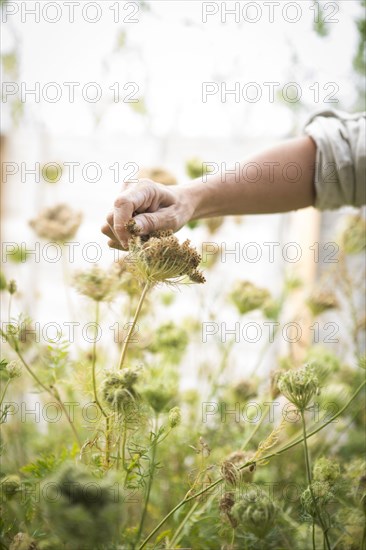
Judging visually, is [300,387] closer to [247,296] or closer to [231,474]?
[231,474]

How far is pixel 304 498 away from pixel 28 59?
0.87 m

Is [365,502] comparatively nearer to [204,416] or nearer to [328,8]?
[204,416]

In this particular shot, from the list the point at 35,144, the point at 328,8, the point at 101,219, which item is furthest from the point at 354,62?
the point at 35,144

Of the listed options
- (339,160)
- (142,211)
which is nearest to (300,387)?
(142,211)

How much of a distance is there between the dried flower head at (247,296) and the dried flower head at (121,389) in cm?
33

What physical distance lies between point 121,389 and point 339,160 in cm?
34

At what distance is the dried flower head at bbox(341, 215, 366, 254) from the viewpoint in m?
0.74

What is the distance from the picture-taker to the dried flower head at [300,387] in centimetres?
35

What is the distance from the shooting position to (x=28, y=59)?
3.11 feet

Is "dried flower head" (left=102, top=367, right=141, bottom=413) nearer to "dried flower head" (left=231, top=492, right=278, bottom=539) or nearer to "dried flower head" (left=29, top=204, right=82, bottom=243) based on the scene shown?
"dried flower head" (left=231, top=492, right=278, bottom=539)

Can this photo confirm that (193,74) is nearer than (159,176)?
No

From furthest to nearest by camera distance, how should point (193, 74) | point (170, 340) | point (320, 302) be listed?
point (193, 74) → point (320, 302) → point (170, 340)

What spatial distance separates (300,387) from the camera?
1.14 ft

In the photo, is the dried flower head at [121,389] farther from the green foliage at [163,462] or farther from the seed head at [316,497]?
the seed head at [316,497]
